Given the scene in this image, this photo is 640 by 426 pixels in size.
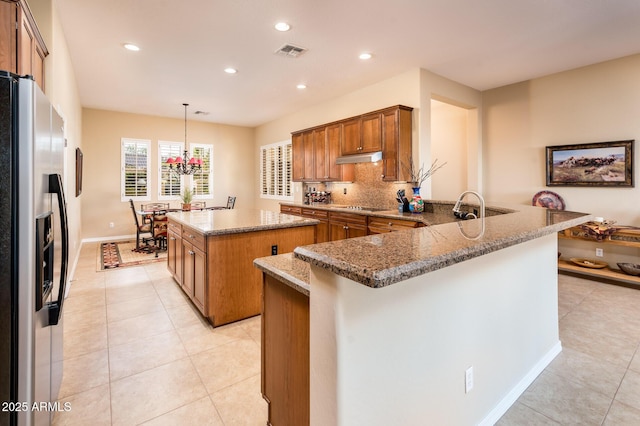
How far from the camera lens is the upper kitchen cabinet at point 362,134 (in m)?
4.54

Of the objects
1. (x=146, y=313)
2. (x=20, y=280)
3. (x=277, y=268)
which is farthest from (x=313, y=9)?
(x=146, y=313)

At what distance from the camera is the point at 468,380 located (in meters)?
1.50

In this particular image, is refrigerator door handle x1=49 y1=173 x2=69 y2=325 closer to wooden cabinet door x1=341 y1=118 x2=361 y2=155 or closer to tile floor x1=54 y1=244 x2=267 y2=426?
tile floor x1=54 y1=244 x2=267 y2=426

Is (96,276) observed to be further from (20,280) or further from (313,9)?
(313,9)

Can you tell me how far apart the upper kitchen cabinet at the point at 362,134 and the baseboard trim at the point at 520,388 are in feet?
10.2

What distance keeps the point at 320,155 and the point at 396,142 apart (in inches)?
68.3

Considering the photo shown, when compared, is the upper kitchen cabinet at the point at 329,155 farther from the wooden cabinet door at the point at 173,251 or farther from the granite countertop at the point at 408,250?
the granite countertop at the point at 408,250

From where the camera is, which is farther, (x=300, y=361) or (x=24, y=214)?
(x=300, y=361)

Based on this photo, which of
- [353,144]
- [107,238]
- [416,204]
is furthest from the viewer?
[107,238]

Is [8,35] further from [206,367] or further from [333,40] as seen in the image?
[333,40]

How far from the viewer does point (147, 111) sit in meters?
6.93

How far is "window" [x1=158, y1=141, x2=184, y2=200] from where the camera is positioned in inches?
298

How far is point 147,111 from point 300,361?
24.4 feet

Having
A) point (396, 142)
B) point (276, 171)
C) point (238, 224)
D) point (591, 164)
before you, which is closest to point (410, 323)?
point (238, 224)
